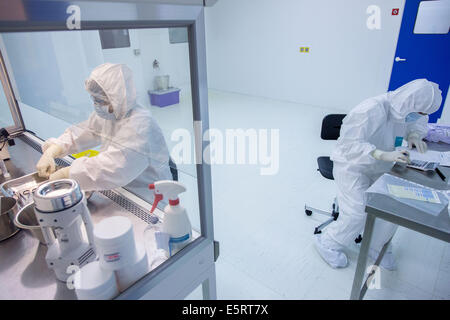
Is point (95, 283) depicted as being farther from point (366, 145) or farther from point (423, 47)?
point (423, 47)

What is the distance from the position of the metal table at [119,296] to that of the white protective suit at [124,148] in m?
0.13

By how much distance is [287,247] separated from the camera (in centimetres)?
192

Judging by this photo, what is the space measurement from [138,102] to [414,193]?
53.3 inches

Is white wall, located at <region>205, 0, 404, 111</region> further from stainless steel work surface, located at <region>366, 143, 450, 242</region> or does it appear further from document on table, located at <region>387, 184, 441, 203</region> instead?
document on table, located at <region>387, 184, 441, 203</region>

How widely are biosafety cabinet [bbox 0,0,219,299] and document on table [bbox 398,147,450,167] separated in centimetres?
142

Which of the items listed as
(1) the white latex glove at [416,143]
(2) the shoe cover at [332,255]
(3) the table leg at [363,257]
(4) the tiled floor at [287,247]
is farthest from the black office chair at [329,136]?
(3) the table leg at [363,257]

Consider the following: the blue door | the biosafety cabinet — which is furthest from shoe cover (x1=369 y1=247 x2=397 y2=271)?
the blue door

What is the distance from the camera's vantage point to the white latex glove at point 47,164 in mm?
1279

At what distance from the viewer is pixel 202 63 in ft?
2.37

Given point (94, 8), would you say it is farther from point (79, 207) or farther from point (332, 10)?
point (332, 10)

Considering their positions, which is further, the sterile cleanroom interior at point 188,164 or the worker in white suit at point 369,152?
the worker in white suit at point 369,152

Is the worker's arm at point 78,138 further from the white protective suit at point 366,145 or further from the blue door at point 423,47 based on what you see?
the blue door at point 423,47

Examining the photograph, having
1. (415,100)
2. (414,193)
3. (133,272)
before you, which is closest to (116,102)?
(133,272)

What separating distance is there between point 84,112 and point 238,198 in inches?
55.6
